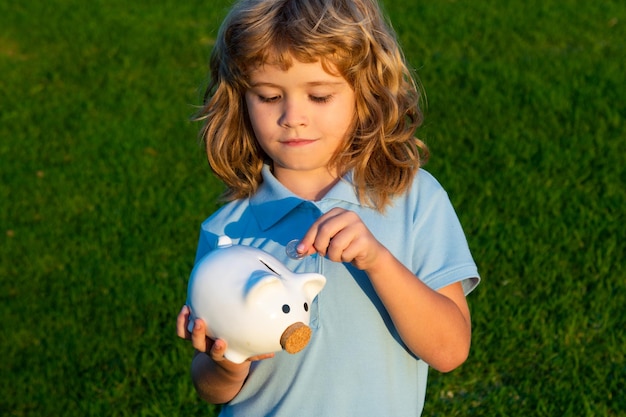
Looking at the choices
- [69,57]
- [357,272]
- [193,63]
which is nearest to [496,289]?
[357,272]

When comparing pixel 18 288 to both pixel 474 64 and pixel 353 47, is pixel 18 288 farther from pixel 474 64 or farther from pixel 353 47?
pixel 474 64

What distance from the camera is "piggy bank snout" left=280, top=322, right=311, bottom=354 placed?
210 centimetres

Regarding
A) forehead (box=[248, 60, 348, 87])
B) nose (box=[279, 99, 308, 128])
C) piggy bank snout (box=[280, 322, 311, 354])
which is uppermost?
forehead (box=[248, 60, 348, 87])

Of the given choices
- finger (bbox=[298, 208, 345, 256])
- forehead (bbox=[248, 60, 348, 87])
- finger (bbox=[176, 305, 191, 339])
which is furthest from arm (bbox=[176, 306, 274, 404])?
forehead (bbox=[248, 60, 348, 87])

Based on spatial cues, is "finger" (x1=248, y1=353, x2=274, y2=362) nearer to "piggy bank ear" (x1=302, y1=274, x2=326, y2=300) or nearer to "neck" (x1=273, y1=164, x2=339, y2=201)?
"piggy bank ear" (x1=302, y1=274, x2=326, y2=300)

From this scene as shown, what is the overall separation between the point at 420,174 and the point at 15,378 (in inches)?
97.9

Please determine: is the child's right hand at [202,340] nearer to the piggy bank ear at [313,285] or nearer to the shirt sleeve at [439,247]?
the piggy bank ear at [313,285]

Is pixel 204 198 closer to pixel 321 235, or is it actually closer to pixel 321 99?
pixel 321 99

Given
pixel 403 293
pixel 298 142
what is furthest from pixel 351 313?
pixel 298 142

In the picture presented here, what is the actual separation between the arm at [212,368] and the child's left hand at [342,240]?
0.31m

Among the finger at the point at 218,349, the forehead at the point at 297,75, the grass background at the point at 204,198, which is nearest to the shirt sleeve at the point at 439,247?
Answer: the forehead at the point at 297,75

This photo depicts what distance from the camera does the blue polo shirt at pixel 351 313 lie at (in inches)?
90.0

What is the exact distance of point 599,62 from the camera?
7.38 metres

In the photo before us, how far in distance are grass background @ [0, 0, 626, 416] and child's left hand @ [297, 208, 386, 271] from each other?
112cm
